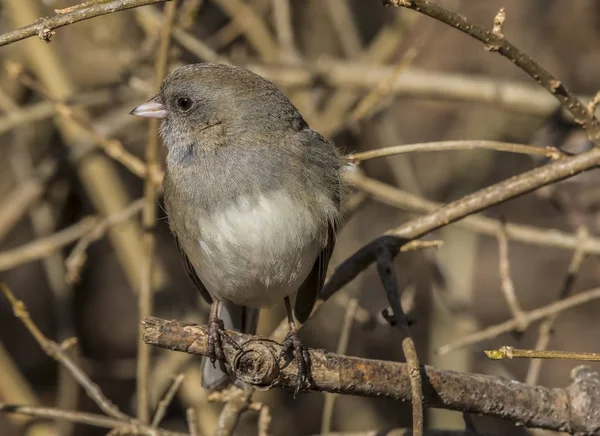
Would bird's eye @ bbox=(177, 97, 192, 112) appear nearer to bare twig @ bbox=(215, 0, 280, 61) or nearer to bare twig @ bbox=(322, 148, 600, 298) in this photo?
bare twig @ bbox=(322, 148, 600, 298)

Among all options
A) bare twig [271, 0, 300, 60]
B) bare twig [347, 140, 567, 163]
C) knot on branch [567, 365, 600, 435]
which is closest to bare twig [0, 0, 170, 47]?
bare twig [347, 140, 567, 163]

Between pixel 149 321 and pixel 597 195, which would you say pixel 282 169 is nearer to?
pixel 149 321

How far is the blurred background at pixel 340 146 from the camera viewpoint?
394 centimetres

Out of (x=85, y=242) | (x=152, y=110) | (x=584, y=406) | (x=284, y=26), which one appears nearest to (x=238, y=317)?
(x=85, y=242)

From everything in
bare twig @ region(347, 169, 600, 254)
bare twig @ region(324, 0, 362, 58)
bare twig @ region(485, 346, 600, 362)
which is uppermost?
bare twig @ region(324, 0, 362, 58)

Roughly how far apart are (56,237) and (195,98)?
111 cm

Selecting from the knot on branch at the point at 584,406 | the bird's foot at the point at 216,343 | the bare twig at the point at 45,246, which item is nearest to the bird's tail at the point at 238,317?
the bird's foot at the point at 216,343

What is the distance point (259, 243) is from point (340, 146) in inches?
53.6

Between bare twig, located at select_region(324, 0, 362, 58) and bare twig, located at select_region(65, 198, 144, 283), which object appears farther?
bare twig, located at select_region(324, 0, 362, 58)

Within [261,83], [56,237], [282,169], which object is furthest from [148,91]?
[282,169]

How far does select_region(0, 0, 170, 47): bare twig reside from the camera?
6.17 feet

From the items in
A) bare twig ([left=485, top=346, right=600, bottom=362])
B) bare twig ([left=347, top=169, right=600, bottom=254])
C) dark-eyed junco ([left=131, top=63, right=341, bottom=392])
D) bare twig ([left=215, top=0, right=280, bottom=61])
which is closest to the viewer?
bare twig ([left=485, top=346, right=600, bottom=362])

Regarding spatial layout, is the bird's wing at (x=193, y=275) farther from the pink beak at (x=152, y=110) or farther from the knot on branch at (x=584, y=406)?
the knot on branch at (x=584, y=406)

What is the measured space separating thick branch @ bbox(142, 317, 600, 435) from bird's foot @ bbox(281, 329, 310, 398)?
0.02 m
